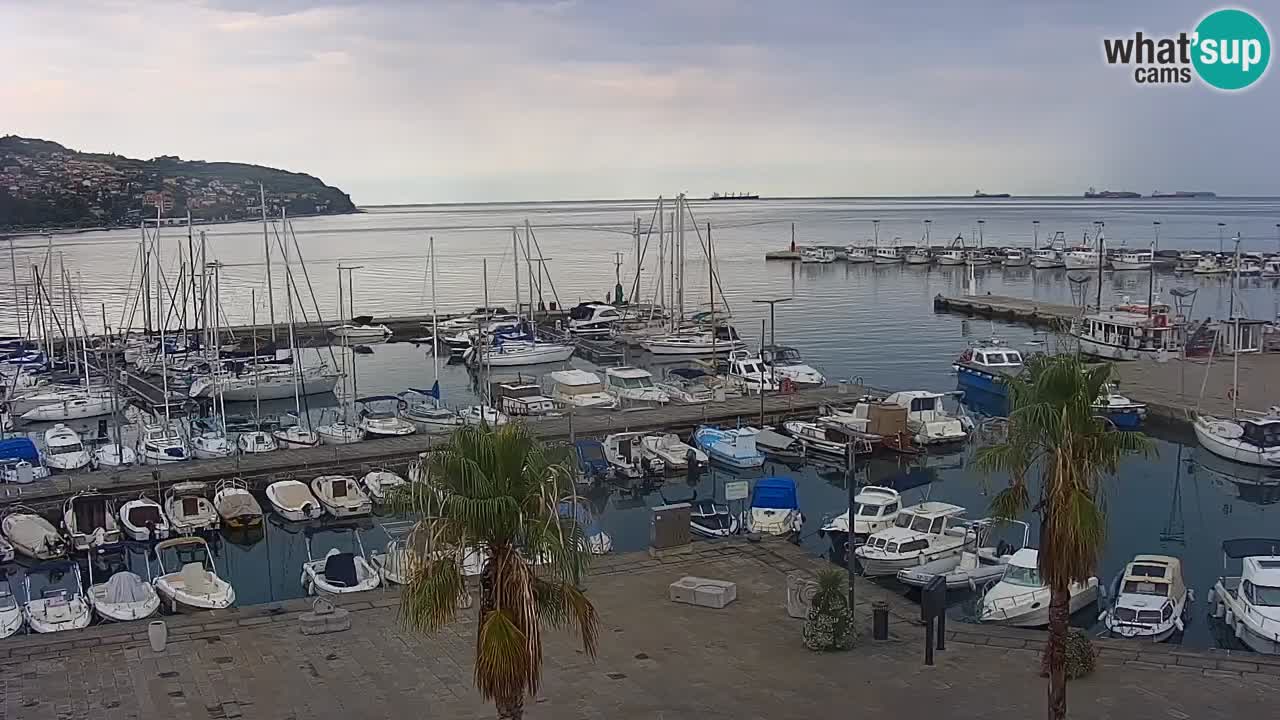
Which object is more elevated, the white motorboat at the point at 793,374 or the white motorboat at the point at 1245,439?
the white motorboat at the point at 793,374

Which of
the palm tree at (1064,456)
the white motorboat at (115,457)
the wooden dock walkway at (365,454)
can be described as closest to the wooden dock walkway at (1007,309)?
the wooden dock walkway at (365,454)

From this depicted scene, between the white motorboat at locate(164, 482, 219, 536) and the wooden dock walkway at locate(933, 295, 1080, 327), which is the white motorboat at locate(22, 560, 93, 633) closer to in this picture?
the white motorboat at locate(164, 482, 219, 536)

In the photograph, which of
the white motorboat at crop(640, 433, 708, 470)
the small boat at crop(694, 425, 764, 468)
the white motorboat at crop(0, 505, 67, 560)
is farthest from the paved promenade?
the small boat at crop(694, 425, 764, 468)

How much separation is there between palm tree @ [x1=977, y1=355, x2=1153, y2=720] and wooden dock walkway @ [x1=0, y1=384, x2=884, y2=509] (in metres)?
19.4

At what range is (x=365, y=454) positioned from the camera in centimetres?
3744

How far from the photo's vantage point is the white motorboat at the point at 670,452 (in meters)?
36.8

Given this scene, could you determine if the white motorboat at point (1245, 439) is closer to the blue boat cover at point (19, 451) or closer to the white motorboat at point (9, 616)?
the white motorboat at point (9, 616)

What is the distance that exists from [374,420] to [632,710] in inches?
1125

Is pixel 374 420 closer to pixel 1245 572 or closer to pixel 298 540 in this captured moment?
pixel 298 540

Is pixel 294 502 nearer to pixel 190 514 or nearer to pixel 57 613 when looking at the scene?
pixel 190 514

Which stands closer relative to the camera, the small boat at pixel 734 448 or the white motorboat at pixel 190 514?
the white motorboat at pixel 190 514

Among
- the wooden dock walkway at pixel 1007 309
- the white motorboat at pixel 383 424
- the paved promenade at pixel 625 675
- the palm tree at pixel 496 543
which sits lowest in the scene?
the white motorboat at pixel 383 424

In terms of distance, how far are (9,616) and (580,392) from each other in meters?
26.2

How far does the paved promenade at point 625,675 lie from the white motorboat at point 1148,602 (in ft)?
15.1
